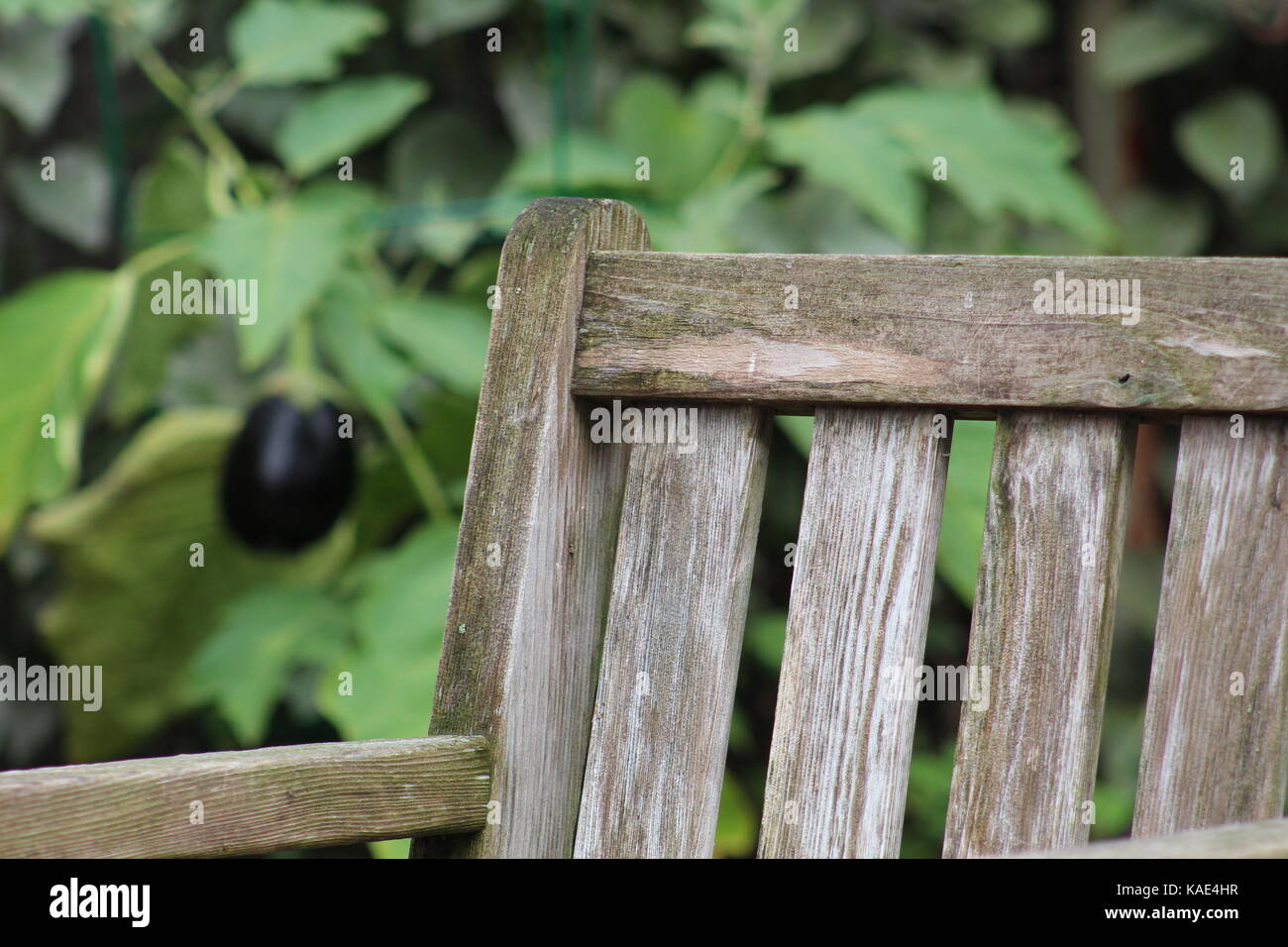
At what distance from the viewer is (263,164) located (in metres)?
1.82

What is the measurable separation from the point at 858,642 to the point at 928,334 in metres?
0.14

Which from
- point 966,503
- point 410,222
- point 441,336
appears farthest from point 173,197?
point 966,503

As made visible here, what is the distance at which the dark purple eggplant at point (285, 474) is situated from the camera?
1292 millimetres

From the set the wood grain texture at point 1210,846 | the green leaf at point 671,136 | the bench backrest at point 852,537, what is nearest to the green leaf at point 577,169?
the green leaf at point 671,136

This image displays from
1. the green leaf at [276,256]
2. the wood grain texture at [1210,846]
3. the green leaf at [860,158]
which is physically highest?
the green leaf at [860,158]

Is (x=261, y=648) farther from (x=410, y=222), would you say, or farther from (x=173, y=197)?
(x=173, y=197)

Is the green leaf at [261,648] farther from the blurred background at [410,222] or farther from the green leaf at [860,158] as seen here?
the green leaf at [860,158]

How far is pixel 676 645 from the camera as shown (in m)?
0.62

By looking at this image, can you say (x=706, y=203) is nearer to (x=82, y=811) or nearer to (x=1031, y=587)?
(x=1031, y=587)

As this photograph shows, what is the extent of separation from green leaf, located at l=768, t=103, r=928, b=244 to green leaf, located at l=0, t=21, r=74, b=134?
0.90m

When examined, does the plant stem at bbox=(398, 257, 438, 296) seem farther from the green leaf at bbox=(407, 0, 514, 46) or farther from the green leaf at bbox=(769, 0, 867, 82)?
the green leaf at bbox=(769, 0, 867, 82)

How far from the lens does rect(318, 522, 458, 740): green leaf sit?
964 mm

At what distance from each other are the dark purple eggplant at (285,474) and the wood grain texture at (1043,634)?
2.86 feet
